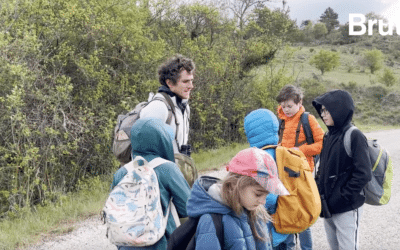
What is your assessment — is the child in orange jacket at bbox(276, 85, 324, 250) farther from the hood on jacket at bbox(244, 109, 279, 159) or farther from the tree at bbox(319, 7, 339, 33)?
the tree at bbox(319, 7, 339, 33)

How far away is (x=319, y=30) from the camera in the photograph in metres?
87.1

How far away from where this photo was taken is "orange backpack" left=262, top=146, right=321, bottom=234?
2.97 meters

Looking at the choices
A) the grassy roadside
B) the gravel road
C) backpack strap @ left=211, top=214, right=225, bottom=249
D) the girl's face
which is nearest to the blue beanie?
the girl's face

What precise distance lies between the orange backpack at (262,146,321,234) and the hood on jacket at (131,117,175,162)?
3.09 feet

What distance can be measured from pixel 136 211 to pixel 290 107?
8.85 feet

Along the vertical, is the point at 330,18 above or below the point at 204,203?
above

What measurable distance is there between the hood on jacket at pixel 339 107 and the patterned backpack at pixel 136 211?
1795 mm

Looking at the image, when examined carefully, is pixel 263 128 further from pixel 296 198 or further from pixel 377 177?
pixel 377 177

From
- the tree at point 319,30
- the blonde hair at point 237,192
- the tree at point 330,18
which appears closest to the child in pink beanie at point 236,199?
the blonde hair at point 237,192

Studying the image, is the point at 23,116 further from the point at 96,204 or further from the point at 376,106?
the point at 376,106

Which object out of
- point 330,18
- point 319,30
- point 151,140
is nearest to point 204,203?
point 151,140

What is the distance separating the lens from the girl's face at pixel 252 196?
2.06 meters

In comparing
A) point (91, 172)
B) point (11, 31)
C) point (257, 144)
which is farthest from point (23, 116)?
point (257, 144)

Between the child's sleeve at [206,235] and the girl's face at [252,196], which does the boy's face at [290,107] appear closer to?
the girl's face at [252,196]
